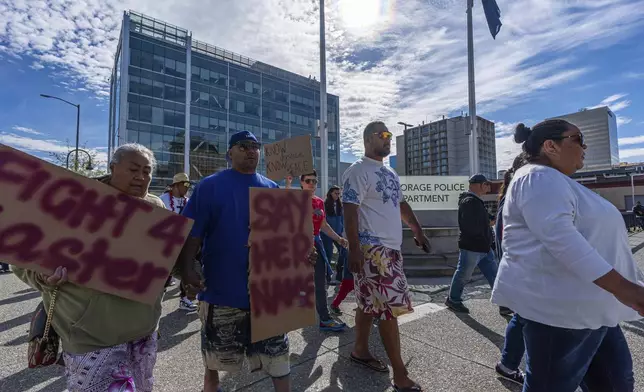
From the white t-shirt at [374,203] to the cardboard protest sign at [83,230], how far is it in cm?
141

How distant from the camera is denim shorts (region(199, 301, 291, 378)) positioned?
6.65ft

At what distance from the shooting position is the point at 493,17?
1159cm

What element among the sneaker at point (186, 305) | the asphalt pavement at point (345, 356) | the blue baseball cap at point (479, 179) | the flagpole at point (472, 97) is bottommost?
the asphalt pavement at point (345, 356)

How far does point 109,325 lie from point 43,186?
69 centimetres

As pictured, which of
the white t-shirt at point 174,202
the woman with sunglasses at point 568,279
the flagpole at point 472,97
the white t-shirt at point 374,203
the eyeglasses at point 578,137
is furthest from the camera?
the flagpole at point 472,97

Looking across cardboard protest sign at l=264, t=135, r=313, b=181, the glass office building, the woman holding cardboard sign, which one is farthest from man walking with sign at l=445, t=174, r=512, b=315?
the glass office building

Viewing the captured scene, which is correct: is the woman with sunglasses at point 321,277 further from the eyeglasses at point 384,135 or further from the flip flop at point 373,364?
the eyeglasses at point 384,135

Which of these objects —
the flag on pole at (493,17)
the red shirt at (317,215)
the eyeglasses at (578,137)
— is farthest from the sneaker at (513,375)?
the flag on pole at (493,17)

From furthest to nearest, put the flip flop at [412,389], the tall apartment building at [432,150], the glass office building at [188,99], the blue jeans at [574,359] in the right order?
the tall apartment building at [432,150], the glass office building at [188,99], the flip flop at [412,389], the blue jeans at [574,359]

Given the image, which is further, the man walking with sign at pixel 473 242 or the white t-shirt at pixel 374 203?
the man walking with sign at pixel 473 242

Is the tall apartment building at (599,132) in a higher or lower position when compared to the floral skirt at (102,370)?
higher

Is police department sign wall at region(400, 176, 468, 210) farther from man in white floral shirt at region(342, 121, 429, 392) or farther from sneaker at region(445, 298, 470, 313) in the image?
man in white floral shirt at region(342, 121, 429, 392)

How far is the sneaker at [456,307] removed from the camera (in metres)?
4.37

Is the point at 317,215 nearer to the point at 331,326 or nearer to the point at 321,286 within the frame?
the point at 321,286
